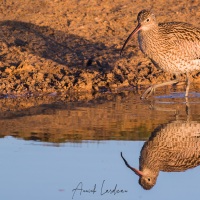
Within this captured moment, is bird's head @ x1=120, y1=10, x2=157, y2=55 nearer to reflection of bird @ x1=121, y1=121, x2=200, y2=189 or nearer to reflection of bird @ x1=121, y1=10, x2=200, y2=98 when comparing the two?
reflection of bird @ x1=121, y1=10, x2=200, y2=98

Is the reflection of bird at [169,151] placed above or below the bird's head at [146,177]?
above

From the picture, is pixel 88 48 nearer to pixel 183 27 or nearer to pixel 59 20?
pixel 59 20

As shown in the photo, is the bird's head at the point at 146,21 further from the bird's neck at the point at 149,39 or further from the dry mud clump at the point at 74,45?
the dry mud clump at the point at 74,45

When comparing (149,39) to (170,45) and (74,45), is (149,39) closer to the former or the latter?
(170,45)

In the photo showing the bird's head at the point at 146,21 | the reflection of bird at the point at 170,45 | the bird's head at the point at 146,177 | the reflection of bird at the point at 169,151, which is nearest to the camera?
the bird's head at the point at 146,177

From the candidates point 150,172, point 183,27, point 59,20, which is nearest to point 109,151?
point 150,172

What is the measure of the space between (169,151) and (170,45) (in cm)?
377

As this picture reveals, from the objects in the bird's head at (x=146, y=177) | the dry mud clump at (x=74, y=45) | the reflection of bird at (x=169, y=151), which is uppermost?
the dry mud clump at (x=74, y=45)

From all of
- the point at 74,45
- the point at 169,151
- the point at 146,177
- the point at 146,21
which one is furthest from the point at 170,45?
the point at 146,177

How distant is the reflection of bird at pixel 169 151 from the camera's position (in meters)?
9.47

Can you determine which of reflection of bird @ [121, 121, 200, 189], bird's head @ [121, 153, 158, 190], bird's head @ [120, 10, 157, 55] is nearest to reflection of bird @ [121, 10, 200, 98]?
bird's head @ [120, 10, 157, 55]

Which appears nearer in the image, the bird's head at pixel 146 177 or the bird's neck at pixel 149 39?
the bird's head at pixel 146 177

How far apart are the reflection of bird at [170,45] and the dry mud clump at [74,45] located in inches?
38.6

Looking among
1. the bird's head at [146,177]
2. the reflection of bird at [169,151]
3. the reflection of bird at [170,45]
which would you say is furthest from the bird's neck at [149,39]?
the bird's head at [146,177]
